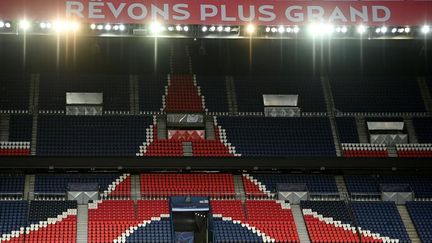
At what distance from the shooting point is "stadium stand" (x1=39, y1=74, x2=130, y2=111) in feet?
110

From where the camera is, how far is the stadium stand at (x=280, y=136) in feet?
108

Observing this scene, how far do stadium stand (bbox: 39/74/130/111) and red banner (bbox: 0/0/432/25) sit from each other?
23.7 ft

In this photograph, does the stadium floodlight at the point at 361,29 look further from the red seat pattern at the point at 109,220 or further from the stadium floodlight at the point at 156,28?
the red seat pattern at the point at 109,220

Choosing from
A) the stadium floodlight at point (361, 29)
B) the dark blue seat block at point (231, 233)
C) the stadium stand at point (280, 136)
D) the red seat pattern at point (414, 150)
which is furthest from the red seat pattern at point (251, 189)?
the stadium floodlight at point (361, 29)

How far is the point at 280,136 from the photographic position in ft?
110

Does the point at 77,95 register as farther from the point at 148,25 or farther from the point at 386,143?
the point at 386,143

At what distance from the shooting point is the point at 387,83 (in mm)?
36688

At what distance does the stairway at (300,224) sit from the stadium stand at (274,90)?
6068 mm

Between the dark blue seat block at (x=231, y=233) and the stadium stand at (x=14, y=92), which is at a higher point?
the stadium stand at (x=14, y=92)

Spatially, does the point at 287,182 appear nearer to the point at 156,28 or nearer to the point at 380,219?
the point at 380,219

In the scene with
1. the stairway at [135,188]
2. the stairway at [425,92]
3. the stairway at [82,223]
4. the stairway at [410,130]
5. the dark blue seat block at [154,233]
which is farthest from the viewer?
the stairway at [425,92]

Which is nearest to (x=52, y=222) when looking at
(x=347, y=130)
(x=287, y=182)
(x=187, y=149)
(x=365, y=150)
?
(x=187, y=149)

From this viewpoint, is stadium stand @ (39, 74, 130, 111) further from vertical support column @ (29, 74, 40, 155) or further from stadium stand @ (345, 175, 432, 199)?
stadium stand @ (345, 175, 432, 199)

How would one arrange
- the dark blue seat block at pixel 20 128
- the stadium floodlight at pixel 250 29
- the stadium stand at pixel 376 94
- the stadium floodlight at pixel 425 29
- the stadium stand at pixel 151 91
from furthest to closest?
the stadium stand at pixel 376 94 < the stadium stand at pixel 151 91 < the dark blue seat block at pixel 20 128 < the stadium floodlight at pixel 425 29 < the stadium floodlight at pixel 250 29
